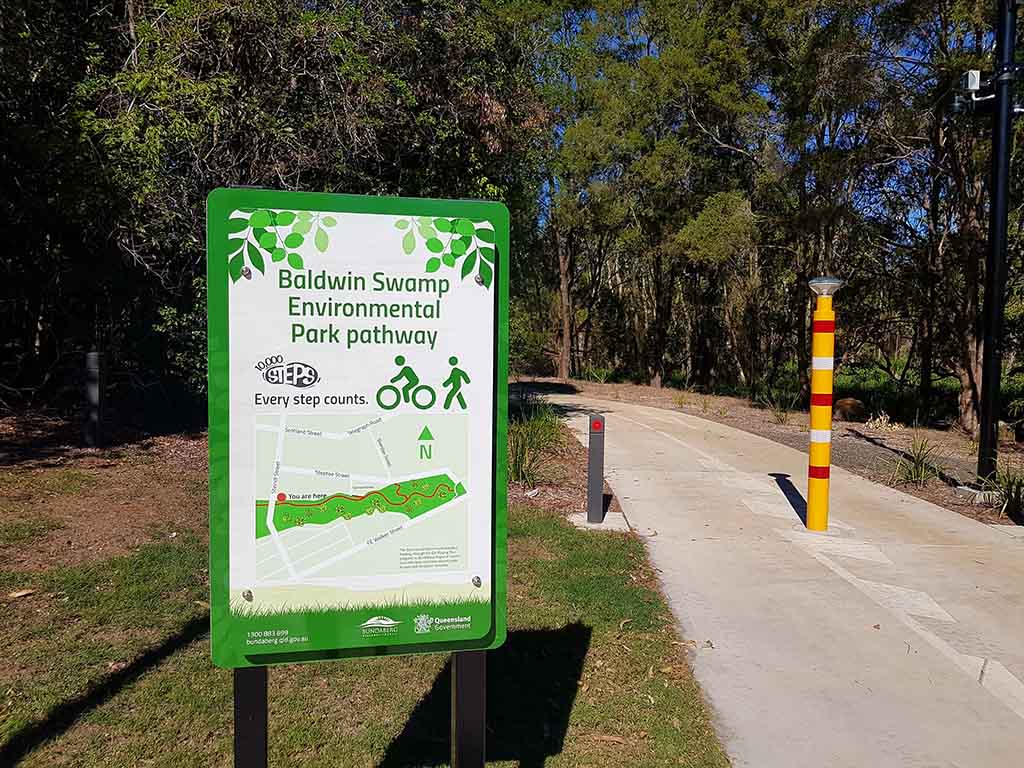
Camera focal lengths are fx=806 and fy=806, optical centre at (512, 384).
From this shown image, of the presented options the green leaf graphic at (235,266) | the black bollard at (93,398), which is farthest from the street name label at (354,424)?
the black bollard at (93,398)

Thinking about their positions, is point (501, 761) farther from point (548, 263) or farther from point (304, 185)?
point (548, 263)

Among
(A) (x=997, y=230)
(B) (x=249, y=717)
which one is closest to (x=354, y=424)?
(B) (x=249, y=717)

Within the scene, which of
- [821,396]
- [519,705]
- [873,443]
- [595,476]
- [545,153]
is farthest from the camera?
[545,153]

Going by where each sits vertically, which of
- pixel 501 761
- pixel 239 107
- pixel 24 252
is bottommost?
pixel 501 761

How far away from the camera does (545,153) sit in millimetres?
13781

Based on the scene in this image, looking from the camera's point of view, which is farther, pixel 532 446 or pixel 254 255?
pixel 532 446

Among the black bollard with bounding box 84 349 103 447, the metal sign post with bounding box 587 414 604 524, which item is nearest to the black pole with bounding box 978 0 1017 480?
the metal sign post with bounding box 587 414 604 524

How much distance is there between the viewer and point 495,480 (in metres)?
2.68

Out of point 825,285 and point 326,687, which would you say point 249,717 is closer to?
point 326,687

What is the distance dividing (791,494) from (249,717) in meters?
7.51

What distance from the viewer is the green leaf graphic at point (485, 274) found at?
2619 mm

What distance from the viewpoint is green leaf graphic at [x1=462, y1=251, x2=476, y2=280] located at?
2604 mm

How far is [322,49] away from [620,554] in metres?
6.61

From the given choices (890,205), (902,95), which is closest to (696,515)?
(902,95)
